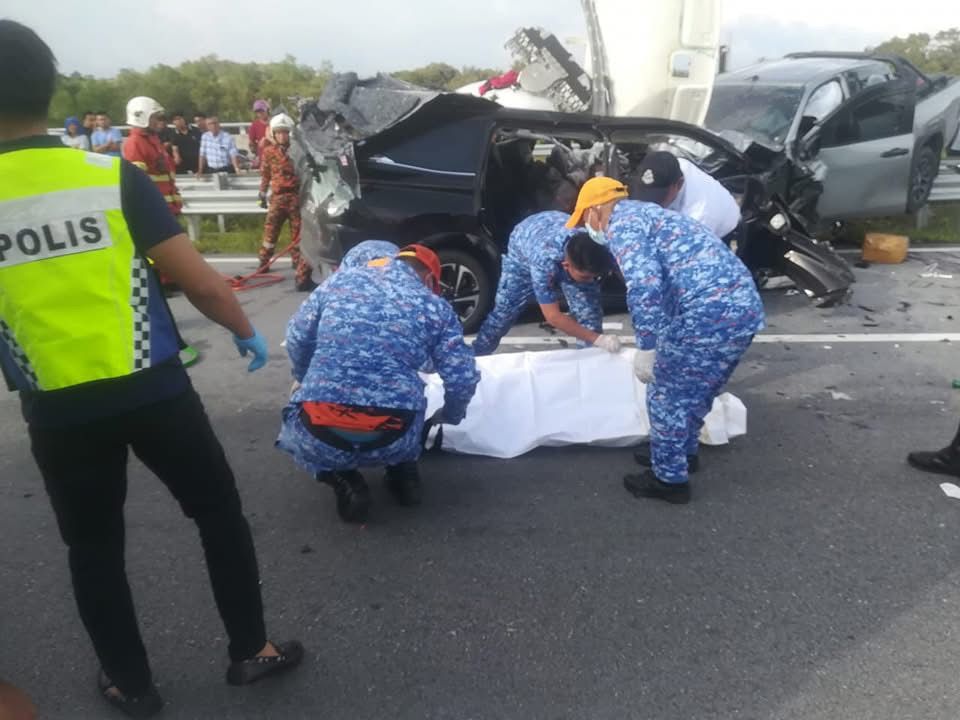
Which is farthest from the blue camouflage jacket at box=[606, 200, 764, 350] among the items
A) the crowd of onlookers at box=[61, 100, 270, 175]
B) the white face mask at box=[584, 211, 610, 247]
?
the crowd of onlookers at box=[61, 100, 270, 175]

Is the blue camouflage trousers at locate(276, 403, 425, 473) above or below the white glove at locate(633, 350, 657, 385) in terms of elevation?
below

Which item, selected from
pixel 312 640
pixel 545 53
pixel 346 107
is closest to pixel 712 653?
pixel 312 640

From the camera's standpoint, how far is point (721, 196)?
5.20 m

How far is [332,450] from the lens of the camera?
3.13 meters

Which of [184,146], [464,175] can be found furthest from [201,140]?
[464,175]

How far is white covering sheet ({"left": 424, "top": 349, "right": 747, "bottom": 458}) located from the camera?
394 cm

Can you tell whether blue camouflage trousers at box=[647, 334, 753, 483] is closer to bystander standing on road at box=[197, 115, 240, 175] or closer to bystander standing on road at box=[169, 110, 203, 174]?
bystander standing on road at box=[197, 115, 240, 175]

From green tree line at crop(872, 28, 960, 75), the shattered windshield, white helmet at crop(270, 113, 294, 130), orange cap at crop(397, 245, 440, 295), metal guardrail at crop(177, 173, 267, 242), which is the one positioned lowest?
metal guardrail at crop(177, 173, 267, 242)

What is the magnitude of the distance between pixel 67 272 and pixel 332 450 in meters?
1.46

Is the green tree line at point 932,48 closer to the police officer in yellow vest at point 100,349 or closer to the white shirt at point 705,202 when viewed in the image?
the white shirt at point 705,202

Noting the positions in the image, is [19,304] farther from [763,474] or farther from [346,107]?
[346,107]

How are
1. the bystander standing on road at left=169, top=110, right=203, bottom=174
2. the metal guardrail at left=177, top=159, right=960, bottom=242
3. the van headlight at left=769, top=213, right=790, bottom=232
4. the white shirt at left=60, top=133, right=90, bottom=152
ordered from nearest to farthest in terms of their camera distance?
the van headlight at left=769, top=213, right=790, bottom=232 → the metal guardrail at left=177, top=159, right=960, bottom=242 → the white shirt at left=60, top=133, right=90, bottom=152 → the bystander standing on road at left=169, top=110, right=203, bottom=174

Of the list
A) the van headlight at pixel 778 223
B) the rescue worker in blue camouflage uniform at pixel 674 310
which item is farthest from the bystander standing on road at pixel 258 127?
the rescue worker in blue camouflage uniform at pixel 674 310

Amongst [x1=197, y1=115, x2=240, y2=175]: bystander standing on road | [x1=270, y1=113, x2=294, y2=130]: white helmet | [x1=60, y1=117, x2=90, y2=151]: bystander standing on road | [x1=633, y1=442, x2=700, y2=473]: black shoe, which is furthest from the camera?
[x1=197, y1=115, x2=240, y2=175]: bystander standing on road
